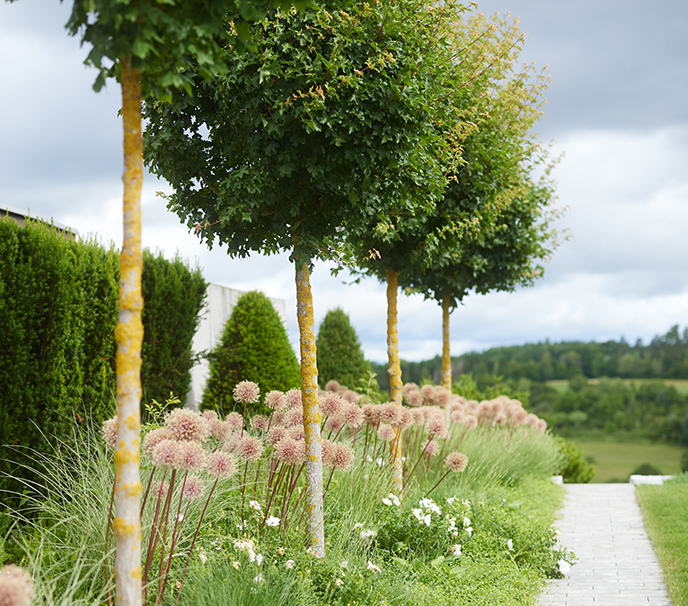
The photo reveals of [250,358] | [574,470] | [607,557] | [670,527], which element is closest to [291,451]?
[607,557]

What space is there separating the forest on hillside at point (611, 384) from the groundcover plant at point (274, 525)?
83.1 feet

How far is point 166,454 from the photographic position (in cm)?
286

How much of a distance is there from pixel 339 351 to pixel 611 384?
93.4ft

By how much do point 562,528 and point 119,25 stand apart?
7442mm

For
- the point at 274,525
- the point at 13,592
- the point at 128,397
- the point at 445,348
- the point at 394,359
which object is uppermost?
the point at 445,348

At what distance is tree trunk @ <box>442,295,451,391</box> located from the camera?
946cm

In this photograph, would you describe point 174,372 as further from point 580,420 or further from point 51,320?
point 580,420

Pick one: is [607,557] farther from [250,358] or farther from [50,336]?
[50,336]

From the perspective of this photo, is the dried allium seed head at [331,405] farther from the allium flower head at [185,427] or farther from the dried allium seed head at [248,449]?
the allium flower head at [185,427]

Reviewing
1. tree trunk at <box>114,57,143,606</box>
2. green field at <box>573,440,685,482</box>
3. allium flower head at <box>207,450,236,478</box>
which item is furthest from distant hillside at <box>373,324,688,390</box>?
tree trunk at <box>114,57,143,606</box>

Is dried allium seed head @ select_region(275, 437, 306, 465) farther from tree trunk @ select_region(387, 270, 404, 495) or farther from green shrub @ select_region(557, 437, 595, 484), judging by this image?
green shrub @ select_region(557, 437, 595, 484)

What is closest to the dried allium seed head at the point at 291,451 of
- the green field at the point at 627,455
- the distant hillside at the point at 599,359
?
the distant hillside at the point at 599,359

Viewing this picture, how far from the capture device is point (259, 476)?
495 centimetres

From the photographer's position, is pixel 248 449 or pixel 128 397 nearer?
pixel 128 397
